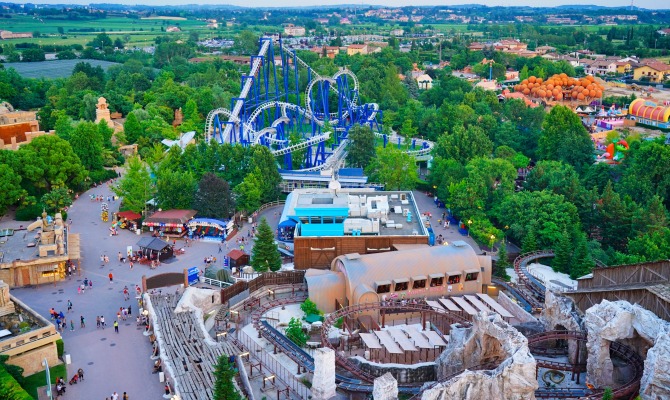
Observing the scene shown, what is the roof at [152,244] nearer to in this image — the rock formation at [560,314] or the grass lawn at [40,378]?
the grass lawn at [40,378]

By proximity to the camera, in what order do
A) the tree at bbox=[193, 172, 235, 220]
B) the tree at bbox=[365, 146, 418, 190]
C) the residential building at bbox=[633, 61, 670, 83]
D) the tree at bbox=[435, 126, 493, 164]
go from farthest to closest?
the residential building at bbox=[633, 61, 670, 83] → the tree at bbox=[435, 126, 493, 164] → the tree at bbox=[365, 146, 418, 190] → the tree at bbox=[193, 172, 235, 220]

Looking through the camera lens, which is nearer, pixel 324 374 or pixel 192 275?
pixel 324 374

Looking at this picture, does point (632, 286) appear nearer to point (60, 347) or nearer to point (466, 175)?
point (60, 347)

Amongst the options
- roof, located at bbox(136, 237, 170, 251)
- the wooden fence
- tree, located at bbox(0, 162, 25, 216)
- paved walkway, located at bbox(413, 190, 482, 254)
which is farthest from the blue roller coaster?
the wooden fence

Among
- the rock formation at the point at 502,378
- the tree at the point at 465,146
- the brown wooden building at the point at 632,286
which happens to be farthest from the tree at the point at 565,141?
the rock formation at the point at 502,378

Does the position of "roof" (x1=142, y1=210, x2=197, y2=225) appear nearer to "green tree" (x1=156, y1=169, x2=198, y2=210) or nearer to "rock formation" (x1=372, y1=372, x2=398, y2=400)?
"green tree" (x1=156, y1=169, x2=198, y2=210)

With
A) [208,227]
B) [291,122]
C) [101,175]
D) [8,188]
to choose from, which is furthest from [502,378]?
[291,122]
